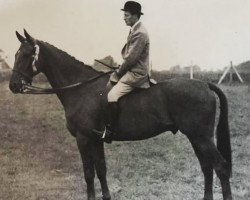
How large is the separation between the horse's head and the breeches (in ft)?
4.44

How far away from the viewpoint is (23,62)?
735cm

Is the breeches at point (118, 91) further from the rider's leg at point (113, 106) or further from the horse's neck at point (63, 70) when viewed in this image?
the horse's neck at point (63, 70)

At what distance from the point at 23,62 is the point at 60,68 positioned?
63cm

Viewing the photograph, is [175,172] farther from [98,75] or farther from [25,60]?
[25,60]

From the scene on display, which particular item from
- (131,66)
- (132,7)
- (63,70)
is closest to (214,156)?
(131,66)

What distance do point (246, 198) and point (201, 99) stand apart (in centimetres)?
211

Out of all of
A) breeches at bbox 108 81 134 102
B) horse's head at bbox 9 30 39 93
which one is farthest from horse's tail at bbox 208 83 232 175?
horse's head at bbox 9 30 39 93

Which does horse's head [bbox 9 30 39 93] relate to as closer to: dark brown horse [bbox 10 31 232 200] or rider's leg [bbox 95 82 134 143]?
dark brown horse [bbox 10 31 232 200]

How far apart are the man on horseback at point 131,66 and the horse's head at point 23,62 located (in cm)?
133

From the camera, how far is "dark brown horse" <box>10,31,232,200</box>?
7.11 meters

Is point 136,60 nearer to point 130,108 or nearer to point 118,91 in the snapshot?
point 118,91

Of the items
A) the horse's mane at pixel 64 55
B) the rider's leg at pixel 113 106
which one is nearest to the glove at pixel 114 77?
the rider's leg at pixel 113 106

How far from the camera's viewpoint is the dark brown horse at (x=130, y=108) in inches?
280

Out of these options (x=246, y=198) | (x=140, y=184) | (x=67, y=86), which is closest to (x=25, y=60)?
(x=67, y=86)
